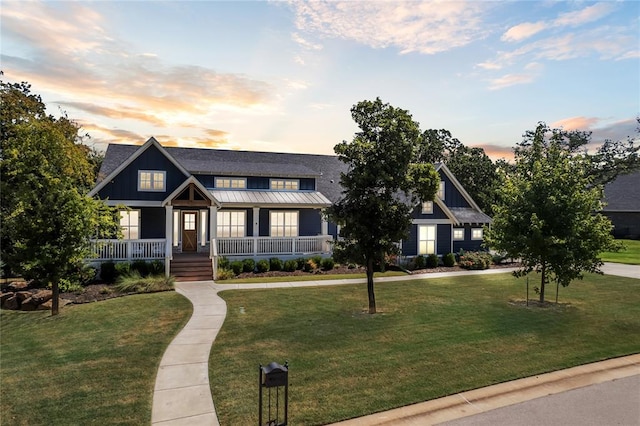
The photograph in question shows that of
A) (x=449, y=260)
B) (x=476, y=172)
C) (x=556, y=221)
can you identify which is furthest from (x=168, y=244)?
(x=476, y=172)

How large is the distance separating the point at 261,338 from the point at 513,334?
699cm

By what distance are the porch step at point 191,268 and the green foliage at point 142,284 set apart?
1662 millimetres

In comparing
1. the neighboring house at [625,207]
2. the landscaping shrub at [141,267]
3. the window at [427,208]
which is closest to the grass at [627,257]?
the neighboring house at [625,207]

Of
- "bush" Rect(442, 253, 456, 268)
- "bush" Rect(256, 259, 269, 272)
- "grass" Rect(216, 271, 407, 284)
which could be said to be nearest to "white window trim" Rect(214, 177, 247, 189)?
"bush" Rect(256, 259, 269, 272)

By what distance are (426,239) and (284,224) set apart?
984 centimetres

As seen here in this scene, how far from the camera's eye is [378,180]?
12.2m

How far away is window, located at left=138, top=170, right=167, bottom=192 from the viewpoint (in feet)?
71.4

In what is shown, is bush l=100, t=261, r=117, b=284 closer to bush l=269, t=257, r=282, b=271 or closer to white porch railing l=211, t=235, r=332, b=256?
white porch railing l=211, t=235, r=332, b=256

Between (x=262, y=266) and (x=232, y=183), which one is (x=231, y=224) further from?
(x=262, y=266)

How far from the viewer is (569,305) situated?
1438 centimetres

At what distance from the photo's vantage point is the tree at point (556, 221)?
1320 cm

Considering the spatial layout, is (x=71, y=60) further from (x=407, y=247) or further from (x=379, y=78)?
(x=407, y=247)

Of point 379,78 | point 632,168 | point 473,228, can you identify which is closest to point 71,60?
point 379,78

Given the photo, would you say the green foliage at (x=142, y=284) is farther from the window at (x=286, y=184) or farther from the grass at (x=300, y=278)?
the window at (x=286, y=184)
